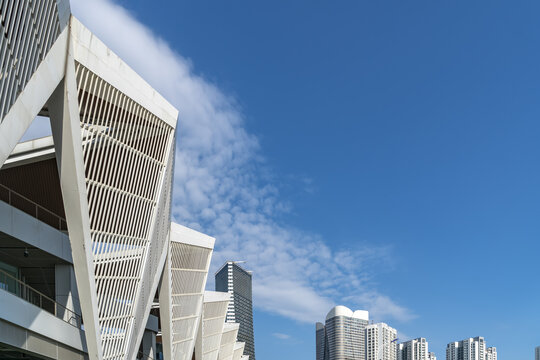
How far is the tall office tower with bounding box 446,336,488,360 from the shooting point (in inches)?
6742

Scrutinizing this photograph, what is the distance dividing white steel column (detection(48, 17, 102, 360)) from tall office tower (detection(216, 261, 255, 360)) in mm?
122016

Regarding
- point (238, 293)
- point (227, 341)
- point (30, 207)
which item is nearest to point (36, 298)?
point (30, 207)

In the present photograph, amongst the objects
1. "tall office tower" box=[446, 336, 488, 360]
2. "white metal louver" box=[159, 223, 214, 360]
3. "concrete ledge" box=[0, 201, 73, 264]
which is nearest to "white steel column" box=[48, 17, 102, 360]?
"concrete ledge" box=[0, 201, 73, 264]

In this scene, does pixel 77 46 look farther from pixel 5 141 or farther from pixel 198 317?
pixel 198 317

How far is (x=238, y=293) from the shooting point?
15875 centimetres

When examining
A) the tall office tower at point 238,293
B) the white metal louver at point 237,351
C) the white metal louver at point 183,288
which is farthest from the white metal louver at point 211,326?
the tall office tower at point 238,293

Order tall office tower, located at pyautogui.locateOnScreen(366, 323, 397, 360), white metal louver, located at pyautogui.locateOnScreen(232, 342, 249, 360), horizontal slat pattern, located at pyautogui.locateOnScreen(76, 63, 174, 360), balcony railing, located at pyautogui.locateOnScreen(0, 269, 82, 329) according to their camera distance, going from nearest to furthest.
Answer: balcony railing, located at pyautogui.locateOnScreen(0, 269, 82, 329) → horizontal slat pattern, located at pyautogui.locateOnScreen(76, 63, 174, 360) → white metal louver, located at pyautogui.locateOnScreen(232, 342, 249, 360) → tall office tower, located at pyautogui.locateOnScreen(366, 323, 397, 360)

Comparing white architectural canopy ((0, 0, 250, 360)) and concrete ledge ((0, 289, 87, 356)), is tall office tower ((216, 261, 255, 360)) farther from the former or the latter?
concrete ledge ((0, 289, 87, 356))

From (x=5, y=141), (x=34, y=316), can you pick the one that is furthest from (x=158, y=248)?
(x=5, y=141)

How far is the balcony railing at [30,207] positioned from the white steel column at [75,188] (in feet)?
7.69

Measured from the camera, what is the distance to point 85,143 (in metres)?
18.2

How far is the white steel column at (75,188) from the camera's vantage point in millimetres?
15852

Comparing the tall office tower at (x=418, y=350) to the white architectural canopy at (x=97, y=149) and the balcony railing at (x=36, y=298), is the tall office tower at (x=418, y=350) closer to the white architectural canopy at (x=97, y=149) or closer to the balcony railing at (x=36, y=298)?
the white architectural canopy at (x=97, y=149)

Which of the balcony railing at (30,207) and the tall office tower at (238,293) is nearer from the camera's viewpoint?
the balcony railing at (30,207)
